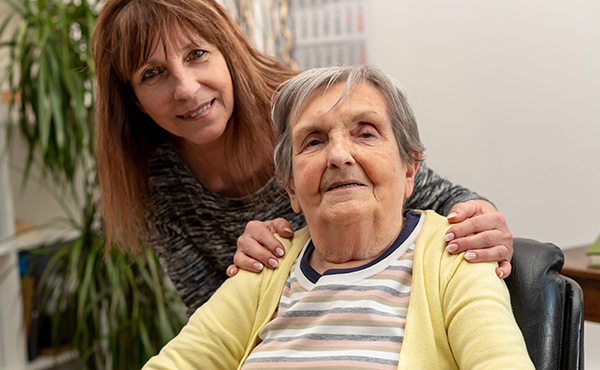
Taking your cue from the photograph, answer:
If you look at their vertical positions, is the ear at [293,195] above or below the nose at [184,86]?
below

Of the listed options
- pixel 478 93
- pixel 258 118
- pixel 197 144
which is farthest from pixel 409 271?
pixel 478 93

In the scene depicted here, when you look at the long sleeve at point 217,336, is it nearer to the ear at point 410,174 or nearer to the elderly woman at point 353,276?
the elderly woman at point 353,276

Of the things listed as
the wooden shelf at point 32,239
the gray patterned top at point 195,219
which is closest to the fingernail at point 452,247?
the gray patterned top at point 195,219

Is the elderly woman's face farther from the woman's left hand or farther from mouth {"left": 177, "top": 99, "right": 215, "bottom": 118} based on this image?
mouth {"left": 177, "top": 99, "right": 215, "bottom": 118}

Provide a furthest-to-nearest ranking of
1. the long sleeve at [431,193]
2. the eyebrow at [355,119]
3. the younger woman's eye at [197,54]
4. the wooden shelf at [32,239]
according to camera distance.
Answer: the wooden shelf at [32,239], the younger woman's eye at [197,54], the long sleeve at [431,193], the eyebrow at [355,119]

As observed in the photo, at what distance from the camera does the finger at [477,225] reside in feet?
3.62

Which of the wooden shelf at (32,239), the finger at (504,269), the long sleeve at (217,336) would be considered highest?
the finger at (504,269)

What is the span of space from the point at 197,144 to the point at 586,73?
5.71 feet

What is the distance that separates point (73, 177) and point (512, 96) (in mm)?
1896

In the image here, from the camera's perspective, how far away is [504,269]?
1.09 metres

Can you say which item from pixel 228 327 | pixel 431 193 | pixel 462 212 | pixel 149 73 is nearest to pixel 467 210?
pixel 462 212

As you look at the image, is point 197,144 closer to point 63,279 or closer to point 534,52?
point 63,279

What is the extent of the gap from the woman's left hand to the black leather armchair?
0.04m

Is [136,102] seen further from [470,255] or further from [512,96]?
[512,96]
